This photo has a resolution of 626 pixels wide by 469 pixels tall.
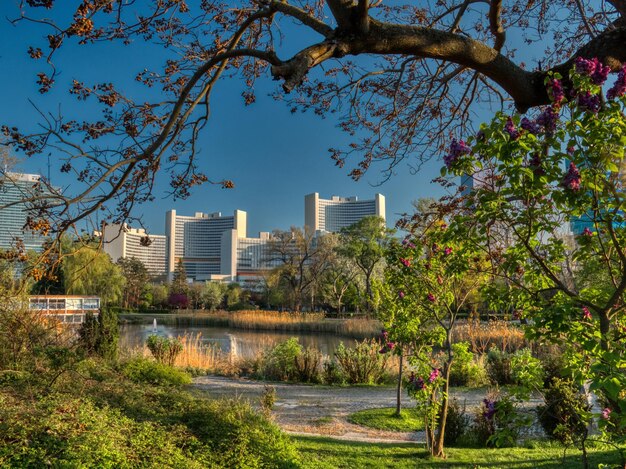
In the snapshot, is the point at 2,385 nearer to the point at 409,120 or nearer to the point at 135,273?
the point at 409,120

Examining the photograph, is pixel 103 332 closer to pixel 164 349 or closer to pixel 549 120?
pixel 164 349

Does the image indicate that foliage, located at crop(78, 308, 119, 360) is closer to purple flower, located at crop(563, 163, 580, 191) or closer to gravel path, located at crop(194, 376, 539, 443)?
gravel path, located at crop(194, 376, 539, 443)

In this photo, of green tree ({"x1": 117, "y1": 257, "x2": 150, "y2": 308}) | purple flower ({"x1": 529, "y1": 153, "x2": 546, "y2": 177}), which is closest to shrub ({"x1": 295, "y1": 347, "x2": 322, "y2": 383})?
purple flower ({"x1": 529, "y1": 153, "x2": 546, "y2": 177})

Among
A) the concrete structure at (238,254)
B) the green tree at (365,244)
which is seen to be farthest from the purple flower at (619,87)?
the concrete structure at (238,254)

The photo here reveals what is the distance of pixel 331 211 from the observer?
117 m

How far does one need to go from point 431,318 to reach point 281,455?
2.62 meters

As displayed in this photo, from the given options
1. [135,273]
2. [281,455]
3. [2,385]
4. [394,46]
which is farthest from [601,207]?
[135,273]

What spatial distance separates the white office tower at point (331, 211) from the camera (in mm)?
112500

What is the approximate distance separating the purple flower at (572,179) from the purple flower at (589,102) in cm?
24

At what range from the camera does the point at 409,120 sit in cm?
530

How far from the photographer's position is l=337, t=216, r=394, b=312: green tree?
34312mm

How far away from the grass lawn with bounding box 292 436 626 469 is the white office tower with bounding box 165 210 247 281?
13100 centimetres

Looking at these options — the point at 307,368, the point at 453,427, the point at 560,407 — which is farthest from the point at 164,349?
the point at 560,407

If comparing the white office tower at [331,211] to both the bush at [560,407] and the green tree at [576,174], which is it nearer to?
the bush at [560,407]
